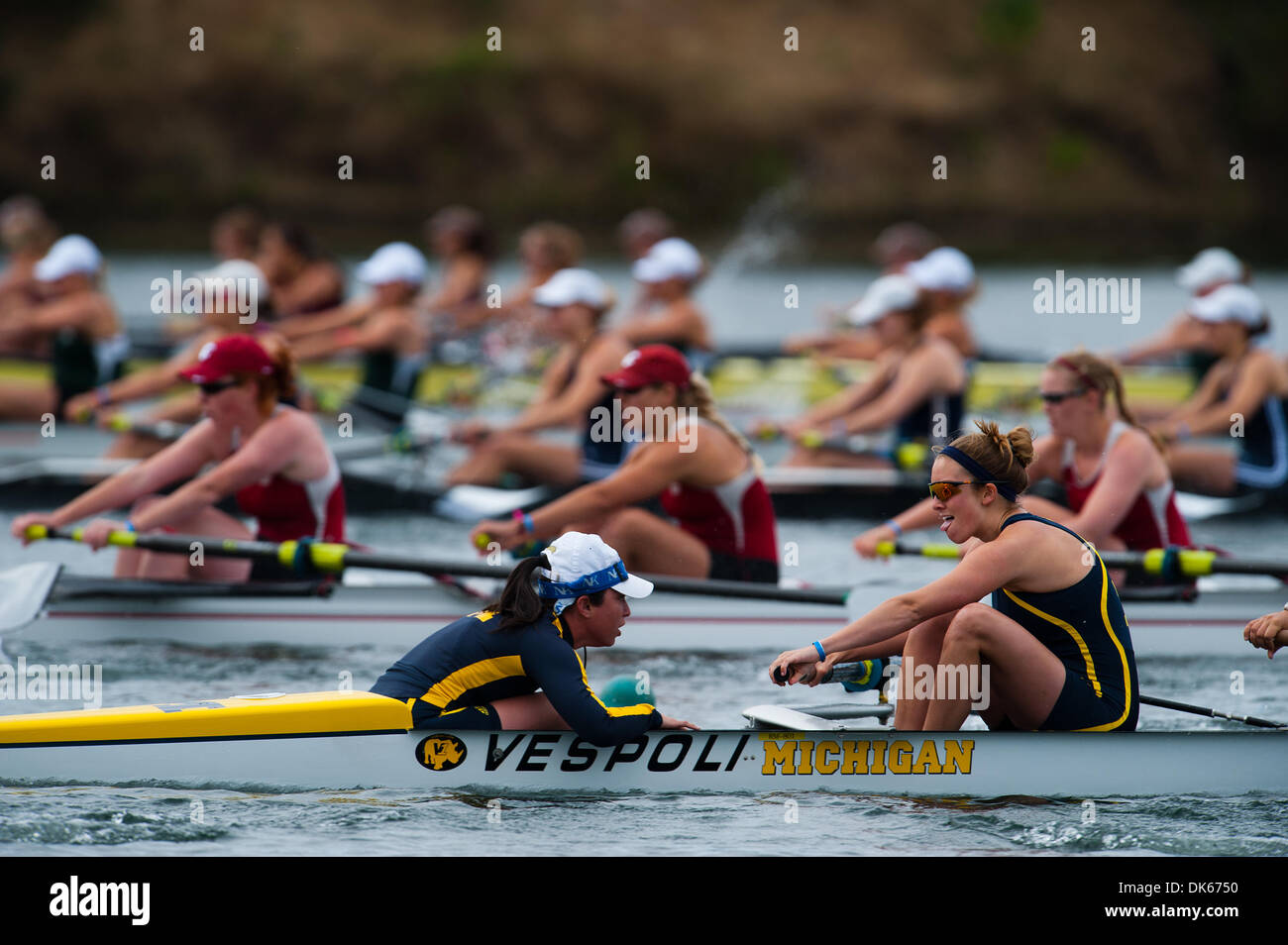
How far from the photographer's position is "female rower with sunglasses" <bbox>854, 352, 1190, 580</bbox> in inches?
265

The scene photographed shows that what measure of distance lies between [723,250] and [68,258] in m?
25.4

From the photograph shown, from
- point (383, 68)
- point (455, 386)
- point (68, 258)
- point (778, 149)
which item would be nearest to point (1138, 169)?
point (778, 149)

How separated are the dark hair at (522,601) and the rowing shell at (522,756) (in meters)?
0.37

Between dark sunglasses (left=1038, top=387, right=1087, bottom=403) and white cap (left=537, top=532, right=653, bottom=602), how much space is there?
2462 mm

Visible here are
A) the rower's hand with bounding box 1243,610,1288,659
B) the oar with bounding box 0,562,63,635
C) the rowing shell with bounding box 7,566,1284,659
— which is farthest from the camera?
the rowing shell with bounding box 7,566,1284,659

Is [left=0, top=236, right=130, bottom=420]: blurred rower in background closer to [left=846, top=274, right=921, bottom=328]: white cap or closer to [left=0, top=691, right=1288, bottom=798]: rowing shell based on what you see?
[left=846, top=274, right=921, bottom=328]: white cap

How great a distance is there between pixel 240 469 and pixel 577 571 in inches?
94.7

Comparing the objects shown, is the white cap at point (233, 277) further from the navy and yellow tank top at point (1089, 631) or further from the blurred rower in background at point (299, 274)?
the navy and yellow tank top at point (1089, 631)

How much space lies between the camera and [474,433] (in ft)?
33.3

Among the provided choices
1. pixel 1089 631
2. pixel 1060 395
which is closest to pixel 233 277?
pixel 1060 395

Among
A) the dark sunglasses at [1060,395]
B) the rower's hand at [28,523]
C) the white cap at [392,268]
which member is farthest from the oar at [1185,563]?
the white cap at [392,268]

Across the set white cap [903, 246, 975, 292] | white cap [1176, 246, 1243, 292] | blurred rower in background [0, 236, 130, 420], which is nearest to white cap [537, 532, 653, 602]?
white cap [903, 246, 975, 292]

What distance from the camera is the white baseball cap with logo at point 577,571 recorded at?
5.00 m

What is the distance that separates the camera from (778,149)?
130 ft
